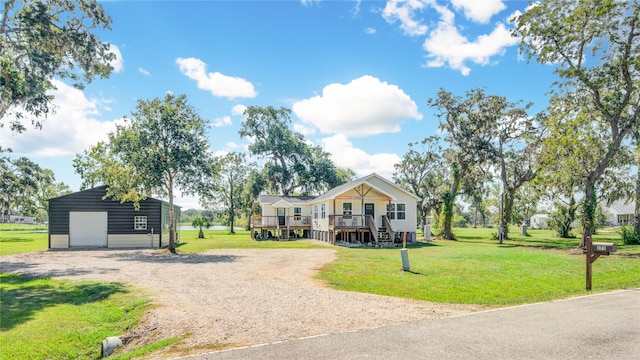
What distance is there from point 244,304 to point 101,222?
65.7 feet

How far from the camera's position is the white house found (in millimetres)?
27672

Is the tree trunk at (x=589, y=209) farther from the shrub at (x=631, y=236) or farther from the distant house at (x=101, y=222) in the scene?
the distant house at (x=101, y=222)

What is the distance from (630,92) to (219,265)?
20587 mm

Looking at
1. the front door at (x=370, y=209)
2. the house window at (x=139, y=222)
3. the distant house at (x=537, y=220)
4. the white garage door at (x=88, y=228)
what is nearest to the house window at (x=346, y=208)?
the front door at (x=370, y=209)

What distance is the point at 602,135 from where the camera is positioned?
22094mm

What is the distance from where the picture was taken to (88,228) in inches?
971

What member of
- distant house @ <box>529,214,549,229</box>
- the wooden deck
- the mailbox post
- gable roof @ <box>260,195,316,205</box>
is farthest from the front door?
distant house @ <box>529,214,549,229</box>

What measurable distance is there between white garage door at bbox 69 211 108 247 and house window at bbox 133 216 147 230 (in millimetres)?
1641

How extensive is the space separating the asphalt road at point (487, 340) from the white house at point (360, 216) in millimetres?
18245

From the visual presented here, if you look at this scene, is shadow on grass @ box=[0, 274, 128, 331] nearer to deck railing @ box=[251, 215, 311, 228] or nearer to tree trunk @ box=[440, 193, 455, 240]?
deck railing @ box=[251, 215, 311, 228]

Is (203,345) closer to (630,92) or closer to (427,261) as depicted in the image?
(427,261)

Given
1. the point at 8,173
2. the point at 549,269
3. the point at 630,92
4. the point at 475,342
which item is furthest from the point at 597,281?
the point at 8,173

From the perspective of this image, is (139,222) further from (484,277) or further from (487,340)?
(487,340)

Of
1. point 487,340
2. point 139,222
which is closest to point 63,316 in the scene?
point 487,340
